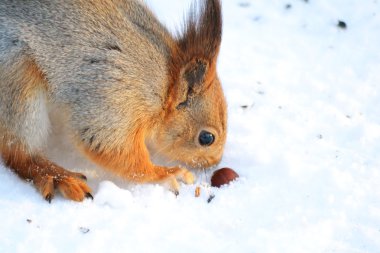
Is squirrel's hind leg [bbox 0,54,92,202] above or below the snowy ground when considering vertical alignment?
above

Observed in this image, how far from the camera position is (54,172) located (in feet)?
9.52

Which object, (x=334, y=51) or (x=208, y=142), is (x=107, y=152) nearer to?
(x=208, y=142)

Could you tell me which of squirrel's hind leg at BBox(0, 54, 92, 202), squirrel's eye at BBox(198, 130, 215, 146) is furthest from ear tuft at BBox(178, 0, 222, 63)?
squirrel's hind leg at BBox(0, 54, 92, 202)

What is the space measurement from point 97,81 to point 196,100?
1.46ft

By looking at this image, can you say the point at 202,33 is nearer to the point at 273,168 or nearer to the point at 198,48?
the point at 198,48

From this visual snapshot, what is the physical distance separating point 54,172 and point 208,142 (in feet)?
2.25

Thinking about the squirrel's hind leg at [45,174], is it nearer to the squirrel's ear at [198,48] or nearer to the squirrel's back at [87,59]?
the squirrel's back at [87,59]

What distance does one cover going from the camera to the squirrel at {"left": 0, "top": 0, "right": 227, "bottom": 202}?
281 cm

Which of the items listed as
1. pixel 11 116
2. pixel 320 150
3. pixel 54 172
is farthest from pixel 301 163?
pixel 11 116

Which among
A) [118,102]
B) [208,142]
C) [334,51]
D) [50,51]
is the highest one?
[50,51]

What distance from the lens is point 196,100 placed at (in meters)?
2.99

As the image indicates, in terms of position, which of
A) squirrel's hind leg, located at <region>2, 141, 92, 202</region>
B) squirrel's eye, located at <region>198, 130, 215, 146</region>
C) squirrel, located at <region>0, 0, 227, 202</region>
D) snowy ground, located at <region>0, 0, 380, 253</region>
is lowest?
snowy ground, located at <region>0, 0, 380, 253</region>

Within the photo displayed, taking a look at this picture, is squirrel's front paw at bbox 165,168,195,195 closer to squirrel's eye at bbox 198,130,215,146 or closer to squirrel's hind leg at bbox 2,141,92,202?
squirrel's eye at bbox 198,130,215,146

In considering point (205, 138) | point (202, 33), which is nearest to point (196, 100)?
point (205, 138)
